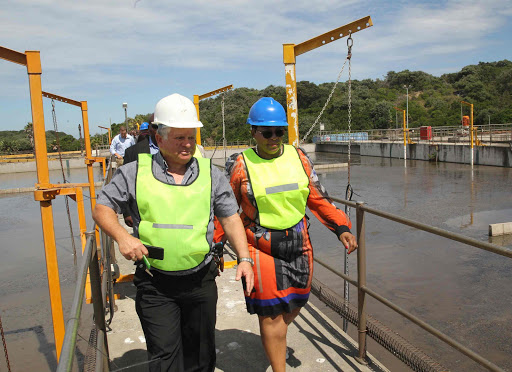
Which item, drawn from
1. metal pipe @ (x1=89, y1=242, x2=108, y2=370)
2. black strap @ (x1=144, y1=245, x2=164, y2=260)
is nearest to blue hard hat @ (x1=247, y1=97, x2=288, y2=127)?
black strap @ (x1=144, y1=245, x2=164, y2=260)

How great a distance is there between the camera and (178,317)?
2262 mm

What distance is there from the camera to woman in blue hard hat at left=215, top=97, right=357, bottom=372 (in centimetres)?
275

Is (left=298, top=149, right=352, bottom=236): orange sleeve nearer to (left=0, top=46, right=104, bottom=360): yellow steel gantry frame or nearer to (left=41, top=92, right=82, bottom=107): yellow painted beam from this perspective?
(left=0, top=46, right=104, bottom=360): yellow steel gantry frame

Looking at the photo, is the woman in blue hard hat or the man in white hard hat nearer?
the man in white hard hat

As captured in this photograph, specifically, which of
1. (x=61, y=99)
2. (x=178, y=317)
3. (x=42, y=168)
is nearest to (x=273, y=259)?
(x=178, y=317)

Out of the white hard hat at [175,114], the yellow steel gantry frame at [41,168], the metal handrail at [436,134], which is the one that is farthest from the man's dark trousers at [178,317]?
the metal handrail at [436,134]

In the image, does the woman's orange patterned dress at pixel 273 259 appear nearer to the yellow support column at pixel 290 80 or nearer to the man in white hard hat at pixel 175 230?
the man in white hard hat at pixel 175 230

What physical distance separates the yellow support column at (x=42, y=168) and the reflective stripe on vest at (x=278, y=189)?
2124 mm

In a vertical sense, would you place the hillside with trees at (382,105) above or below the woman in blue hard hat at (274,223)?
above

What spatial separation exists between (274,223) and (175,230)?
0.79 m

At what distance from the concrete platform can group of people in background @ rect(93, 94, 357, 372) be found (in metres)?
0.54

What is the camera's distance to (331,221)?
9.78 feet

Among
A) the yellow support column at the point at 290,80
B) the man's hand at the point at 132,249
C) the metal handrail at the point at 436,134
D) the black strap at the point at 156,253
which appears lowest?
the black strap at the point at 156,253

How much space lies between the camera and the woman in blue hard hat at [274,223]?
275 cm
